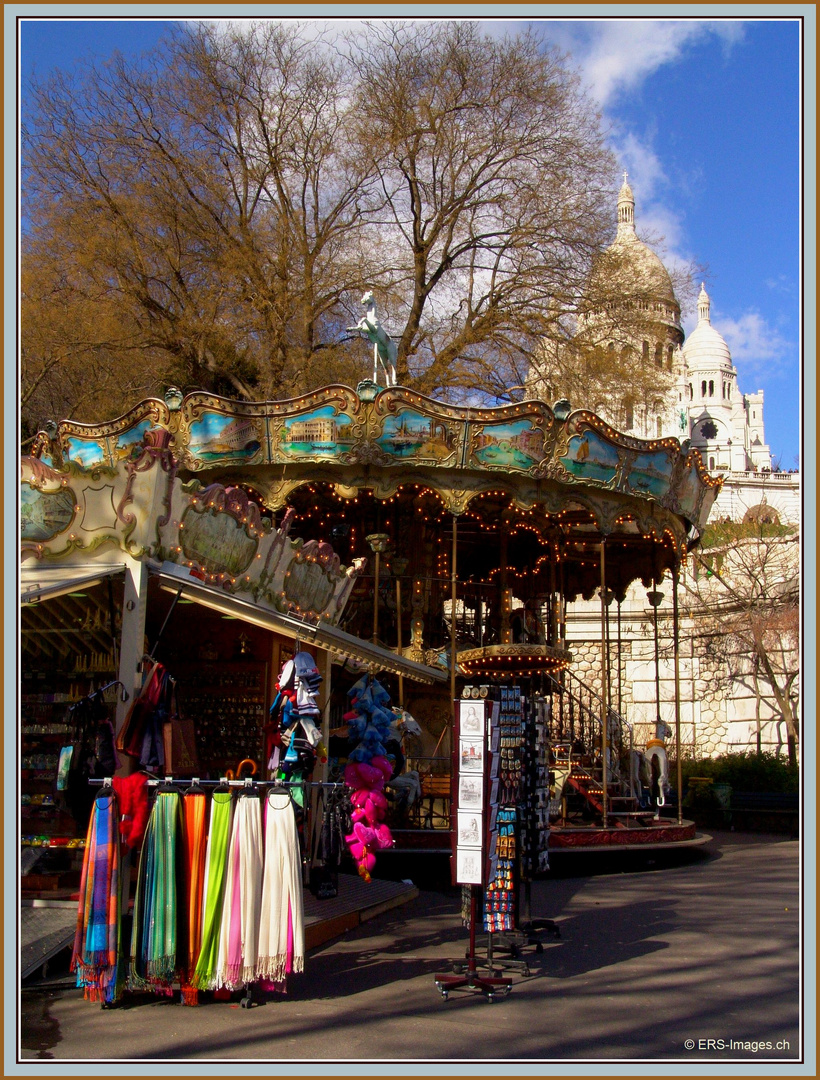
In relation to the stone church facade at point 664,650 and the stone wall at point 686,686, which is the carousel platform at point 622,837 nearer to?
the stone church facade at point 664,650

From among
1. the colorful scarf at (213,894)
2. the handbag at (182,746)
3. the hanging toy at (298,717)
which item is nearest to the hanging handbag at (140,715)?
the handbag at (182,746)

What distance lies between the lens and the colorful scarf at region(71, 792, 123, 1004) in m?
6.84

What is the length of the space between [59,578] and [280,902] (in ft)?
10.2

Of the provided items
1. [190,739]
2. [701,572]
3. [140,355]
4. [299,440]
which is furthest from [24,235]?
[701,572]

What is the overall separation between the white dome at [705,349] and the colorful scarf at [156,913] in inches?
3607

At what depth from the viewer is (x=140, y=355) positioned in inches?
974

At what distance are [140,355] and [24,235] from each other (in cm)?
346

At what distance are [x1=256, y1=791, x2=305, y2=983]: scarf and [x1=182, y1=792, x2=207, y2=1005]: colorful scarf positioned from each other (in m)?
0.41

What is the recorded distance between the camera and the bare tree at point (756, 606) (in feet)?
98.6

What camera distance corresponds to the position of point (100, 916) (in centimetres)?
687

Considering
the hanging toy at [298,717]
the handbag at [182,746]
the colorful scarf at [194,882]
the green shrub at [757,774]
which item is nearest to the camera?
the colorful scarf at [194,882]

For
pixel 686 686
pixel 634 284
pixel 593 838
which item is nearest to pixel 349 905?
pixel 593 838

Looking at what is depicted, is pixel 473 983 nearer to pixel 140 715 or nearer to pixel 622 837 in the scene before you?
pixel 140 715

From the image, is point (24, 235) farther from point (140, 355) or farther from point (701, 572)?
point (701, 572)
